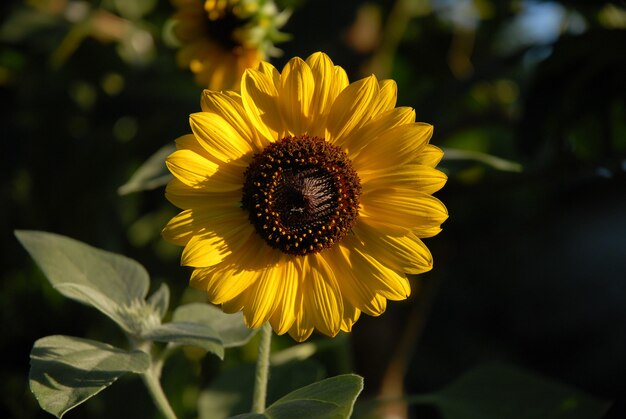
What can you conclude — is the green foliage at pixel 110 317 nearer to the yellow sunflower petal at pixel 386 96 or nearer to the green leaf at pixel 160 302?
the green leaf at pixel 160 302

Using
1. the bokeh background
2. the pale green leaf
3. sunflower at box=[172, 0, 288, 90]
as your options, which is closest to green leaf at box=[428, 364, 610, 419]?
the bokeh background

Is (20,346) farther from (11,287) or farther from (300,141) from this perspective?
(300,141)

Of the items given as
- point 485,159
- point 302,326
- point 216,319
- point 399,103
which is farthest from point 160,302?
point 399,103

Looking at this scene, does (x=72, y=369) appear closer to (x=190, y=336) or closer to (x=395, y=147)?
(x=190, y=336)

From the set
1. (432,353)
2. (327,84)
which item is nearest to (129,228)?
(432,353)

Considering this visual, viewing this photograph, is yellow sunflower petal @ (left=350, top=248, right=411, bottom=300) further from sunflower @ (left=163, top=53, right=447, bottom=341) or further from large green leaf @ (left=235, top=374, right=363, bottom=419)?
large green leaf @ (left=235, top=374, right=363, bottom=419)

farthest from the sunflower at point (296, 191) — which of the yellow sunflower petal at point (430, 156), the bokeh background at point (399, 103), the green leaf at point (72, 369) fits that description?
the bokeh background at point (399, 103)
